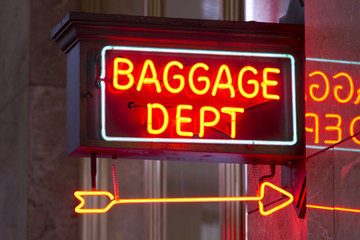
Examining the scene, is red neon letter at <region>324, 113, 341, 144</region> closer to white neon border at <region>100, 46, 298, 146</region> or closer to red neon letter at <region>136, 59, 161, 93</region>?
white neon border at <region>100, 46, 298, 146</region>

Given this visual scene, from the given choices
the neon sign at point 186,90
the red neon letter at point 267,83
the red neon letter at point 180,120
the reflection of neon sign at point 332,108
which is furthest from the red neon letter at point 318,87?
the red neon letter at point 180,120

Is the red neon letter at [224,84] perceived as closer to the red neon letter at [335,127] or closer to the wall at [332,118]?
the wall at [332,118]

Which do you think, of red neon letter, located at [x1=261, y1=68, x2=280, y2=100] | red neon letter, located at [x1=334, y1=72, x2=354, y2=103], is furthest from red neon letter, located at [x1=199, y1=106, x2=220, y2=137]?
red neon letter, located at [x1=334, y1=72, x2=354, y2=103]

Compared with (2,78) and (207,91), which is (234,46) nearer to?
(207,91)

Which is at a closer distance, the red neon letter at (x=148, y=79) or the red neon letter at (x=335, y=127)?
the red neon letter at (x=335, y=127)

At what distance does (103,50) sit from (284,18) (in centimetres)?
187

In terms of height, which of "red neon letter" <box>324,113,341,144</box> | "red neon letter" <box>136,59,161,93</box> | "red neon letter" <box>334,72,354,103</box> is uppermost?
"red neon letter" <box>136,59,161,93</box>

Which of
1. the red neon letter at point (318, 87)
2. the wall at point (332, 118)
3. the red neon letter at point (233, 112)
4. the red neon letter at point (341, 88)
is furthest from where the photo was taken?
the red neon letter at point (233, 112)

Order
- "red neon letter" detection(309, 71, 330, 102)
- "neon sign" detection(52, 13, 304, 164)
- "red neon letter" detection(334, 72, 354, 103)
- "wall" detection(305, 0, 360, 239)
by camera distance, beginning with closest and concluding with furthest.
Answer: "wall" detection(305, 0, 360, 239) < "red neon letter" detection(334, 72, 354, 103) < "red neon letter" detection(309, 71, 330, 102) < "neon sign" detection(52, 13, 304, 164)

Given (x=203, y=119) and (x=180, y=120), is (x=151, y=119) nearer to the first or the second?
(x=180, y=120)

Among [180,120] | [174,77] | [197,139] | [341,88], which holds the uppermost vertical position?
[174,77]

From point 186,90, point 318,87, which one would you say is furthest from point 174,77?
point 318,87

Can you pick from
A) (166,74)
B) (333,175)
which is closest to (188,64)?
(166,74)

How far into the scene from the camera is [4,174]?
40.0 ft
